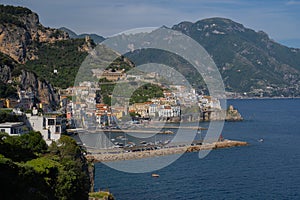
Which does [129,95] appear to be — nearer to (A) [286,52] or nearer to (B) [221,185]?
(B) [221,185]

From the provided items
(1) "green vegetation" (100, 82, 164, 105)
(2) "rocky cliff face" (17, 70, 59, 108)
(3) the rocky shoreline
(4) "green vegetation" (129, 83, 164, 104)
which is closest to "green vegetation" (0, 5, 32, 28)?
(1) "green vegetation" (100, 82, 164, 105)

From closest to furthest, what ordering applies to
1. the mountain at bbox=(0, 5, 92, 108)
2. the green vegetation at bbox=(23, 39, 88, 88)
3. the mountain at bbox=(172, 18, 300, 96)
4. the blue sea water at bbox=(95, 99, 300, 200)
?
the blue sea water at bbox=(95, 99, 300, 200), the mountain at bbox=(0, 5, 92, 108), the green vegetation at bbox=(23, 39, 88, 88), the mountain at bbox=(172, 18, 300, 96)

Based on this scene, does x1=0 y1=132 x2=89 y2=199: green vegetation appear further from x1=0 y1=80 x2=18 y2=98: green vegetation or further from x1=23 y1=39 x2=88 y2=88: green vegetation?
x1=23 y1=39 x2=88 y2=88: green vegetation

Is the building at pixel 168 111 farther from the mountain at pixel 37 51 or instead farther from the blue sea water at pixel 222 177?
the blue sea water at pixel 222 177

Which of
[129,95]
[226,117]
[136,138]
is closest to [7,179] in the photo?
[136,138]

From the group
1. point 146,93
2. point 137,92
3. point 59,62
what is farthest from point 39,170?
point 59,62

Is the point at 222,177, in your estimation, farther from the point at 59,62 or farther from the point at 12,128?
the point at 59,62
